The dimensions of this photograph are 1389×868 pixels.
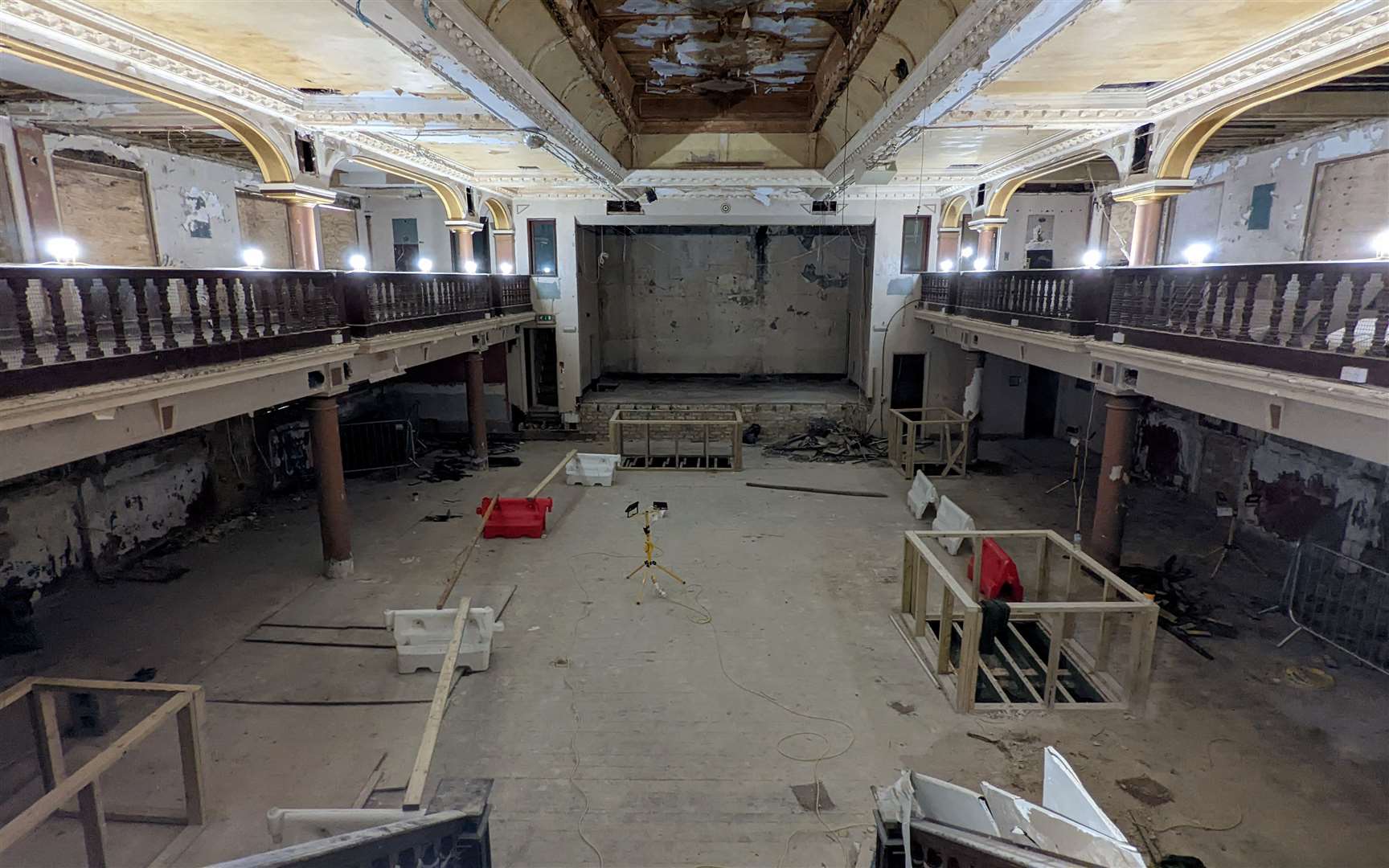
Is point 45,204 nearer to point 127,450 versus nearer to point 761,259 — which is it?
point 127,450

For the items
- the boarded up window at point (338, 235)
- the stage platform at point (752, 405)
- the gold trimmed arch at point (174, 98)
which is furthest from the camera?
the boarded up window at point (338, 235)

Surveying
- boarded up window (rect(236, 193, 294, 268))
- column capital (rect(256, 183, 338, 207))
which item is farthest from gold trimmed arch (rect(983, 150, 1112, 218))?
boarded up window (rect(236, 193, 294, 268))

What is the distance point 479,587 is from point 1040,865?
305 inches

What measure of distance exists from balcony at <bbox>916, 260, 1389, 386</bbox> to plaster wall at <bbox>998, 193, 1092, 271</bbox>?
298 inches

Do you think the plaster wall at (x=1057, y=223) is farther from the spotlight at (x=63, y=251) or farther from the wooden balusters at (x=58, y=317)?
the spotlight at (x=63, y=251)

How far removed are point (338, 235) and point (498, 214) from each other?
4727 millimetres

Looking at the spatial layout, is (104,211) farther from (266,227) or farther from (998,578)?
(998,578)

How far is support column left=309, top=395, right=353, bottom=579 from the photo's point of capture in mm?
8945

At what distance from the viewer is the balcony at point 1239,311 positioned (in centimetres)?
508

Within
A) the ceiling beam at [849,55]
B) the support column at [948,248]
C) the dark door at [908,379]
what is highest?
the ceiling beam at [849,55]

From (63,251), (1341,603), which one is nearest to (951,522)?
(1341,603)

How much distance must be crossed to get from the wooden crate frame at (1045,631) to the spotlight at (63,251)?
11.9 meters

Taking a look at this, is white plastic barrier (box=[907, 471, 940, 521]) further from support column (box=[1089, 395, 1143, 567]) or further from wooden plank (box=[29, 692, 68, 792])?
wooden plank (box=[29, 692, 68, 792])

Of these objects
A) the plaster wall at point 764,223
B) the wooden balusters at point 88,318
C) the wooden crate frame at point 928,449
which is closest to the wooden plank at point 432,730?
the wooden balusters at point 88,318
